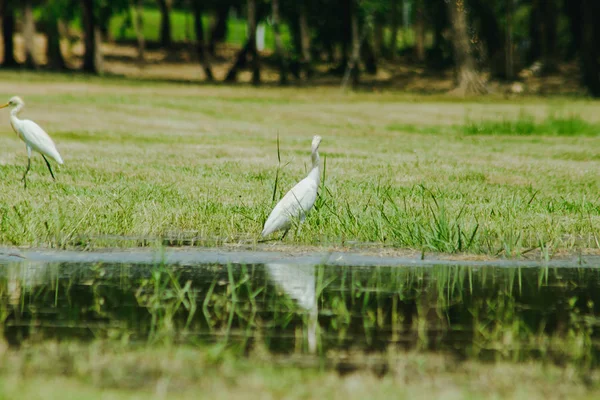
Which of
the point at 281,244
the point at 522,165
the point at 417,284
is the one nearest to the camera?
the point at 417,284

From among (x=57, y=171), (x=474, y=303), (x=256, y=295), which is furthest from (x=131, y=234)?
(x=57, y=171)

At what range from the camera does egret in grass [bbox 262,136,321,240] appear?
8.84m

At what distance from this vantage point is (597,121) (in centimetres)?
2659

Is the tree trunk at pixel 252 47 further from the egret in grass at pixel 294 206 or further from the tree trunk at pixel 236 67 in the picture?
the egret in grass at pixel 294 206

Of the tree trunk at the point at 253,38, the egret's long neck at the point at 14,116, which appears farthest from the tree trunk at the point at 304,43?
the egret's long neck at the point at 14,116

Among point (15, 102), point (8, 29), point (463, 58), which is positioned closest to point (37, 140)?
point (15, 102)

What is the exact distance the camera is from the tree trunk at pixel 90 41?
168 feet

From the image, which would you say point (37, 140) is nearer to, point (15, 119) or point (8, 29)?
point (15, 119)

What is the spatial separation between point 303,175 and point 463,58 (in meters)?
24.7

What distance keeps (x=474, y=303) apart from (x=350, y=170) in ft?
26.7

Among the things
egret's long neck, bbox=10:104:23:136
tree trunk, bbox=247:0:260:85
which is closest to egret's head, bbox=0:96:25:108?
egret's long neck, bbox=10:104:23:136

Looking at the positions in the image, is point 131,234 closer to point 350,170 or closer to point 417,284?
point 417,284

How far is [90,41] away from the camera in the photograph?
53.3m

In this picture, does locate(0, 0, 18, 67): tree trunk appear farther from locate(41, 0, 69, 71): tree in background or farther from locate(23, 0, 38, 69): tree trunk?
locate(41, 0, 69, 71): tree in background
